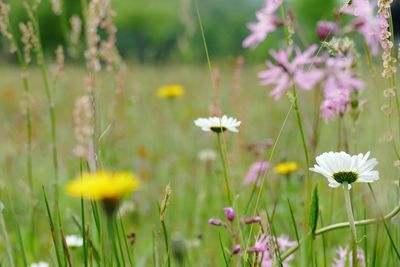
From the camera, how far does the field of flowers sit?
0.73 m

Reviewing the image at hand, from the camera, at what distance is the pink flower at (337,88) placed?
100 cm

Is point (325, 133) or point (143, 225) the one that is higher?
point (325, 133)

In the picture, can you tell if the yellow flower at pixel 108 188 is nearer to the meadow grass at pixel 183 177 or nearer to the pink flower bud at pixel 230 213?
the meadow grass at pixel 183 177

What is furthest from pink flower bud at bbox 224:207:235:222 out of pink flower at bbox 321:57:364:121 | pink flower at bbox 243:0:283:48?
pink flower at bbox 243:0:283:48

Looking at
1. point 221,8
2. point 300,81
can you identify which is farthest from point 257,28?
point 221,8

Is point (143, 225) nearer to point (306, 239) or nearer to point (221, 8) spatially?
point (306, 239)

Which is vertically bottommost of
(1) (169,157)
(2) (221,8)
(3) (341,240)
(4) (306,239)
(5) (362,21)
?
(4) (306,239)

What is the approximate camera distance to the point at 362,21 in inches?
54.3

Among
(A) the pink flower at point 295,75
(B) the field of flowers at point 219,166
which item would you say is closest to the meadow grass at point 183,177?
(B) the field of flowers at point 219,166

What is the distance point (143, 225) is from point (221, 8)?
1488 inches

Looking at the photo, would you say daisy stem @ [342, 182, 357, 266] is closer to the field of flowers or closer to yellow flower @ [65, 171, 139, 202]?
the field of flowers

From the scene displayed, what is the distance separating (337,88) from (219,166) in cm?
114

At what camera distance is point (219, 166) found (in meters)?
2.29

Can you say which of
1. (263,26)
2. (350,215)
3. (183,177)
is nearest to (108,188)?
(350,215)
